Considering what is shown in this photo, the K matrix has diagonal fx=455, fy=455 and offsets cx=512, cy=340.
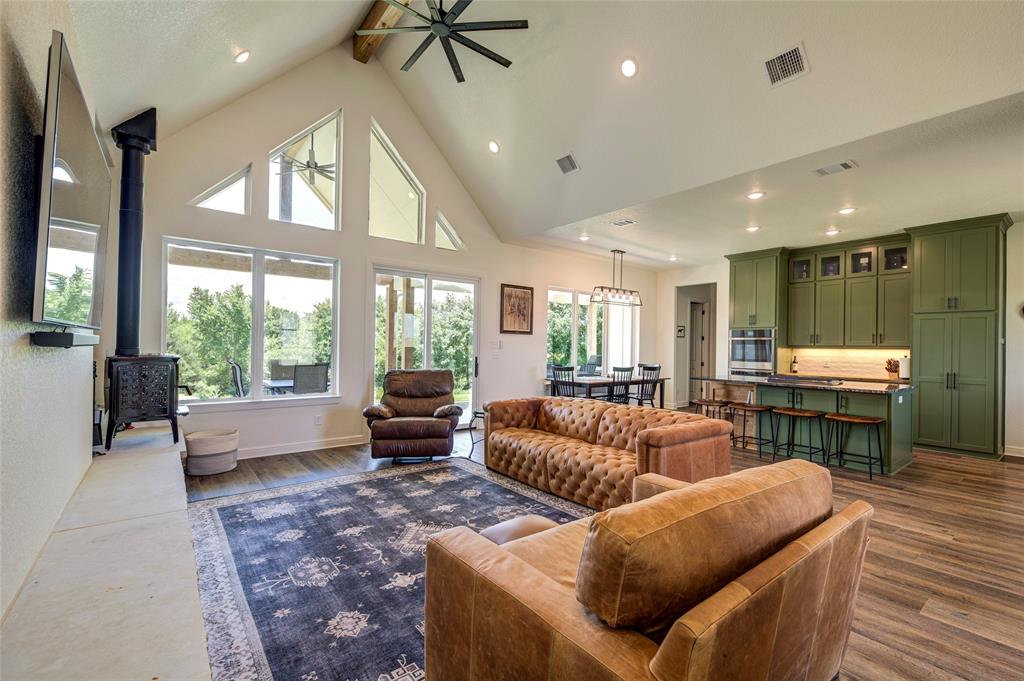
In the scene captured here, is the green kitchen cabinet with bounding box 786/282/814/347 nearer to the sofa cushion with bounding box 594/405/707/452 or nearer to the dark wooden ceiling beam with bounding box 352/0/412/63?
the sofa cushion with bounding box 594/405/707/452

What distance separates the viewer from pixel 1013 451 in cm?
566

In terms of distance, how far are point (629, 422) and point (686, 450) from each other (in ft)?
Answer: 2.09

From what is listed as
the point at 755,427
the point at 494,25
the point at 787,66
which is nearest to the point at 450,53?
the point at 494,25

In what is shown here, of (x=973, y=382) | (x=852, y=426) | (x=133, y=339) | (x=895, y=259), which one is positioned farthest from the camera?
(x=895, y=259)

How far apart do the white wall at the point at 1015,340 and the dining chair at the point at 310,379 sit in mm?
8490

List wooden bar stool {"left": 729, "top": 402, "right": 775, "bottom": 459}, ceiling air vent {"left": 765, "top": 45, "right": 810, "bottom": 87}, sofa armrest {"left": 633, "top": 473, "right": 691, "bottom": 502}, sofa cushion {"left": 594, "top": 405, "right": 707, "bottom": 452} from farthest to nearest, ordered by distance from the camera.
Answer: wooden bar stool {"left": 729, "top": 402, "right": 775, "bottom": 459}
sofa cushion {"left": 594, "top": 405, "right": 707, "bottom": 452}
ceiling air vent {"left": 765, "top": 45, "right": 810, "bottom": 87}
sofa armrest {"left": 633, "top": 473, "right": 691, "bottom": 502}

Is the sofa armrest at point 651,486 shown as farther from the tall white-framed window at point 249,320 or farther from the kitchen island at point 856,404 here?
the tall white-framed window at point 249,320

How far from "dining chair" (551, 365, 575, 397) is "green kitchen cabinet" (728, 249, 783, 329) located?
3.17m

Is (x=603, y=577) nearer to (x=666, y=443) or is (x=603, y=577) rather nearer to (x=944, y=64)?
(x=666, y=443)

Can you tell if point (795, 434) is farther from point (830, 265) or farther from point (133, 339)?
point (133, 339)

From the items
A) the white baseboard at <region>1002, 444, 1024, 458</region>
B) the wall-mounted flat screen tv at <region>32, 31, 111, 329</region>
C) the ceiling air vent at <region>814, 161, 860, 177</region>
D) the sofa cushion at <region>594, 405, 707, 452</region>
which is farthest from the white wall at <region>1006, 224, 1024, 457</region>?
the wall-mounted flat screen tv at <region>32, 31, 111, 329</region>

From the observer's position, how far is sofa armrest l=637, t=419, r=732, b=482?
3127 mm

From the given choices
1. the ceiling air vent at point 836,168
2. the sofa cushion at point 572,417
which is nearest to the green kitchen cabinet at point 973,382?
the ceiling air vent at point 836,168

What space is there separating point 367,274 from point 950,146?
571 cm
